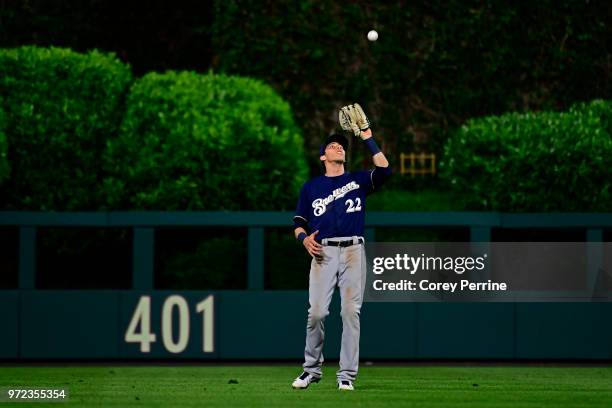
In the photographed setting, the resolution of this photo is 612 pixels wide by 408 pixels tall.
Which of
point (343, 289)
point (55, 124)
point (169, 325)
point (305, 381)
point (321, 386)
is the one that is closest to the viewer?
point (343, 289)

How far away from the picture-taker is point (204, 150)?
16547mm

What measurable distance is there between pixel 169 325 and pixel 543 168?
468 cm

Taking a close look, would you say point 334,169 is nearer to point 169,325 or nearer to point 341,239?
point 341,239

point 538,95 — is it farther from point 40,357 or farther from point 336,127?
point 40,357

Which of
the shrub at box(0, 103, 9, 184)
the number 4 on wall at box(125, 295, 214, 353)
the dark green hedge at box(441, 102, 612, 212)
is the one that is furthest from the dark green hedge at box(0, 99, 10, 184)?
the dark green hedge at box(441, 102, 612, 212)

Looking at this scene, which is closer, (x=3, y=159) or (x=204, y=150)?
(x=204, y=150)

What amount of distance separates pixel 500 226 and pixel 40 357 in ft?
16.6

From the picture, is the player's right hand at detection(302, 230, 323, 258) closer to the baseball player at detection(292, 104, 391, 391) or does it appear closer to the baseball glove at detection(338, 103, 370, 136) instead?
the baseball player at detection(292, 104, 391, 391)

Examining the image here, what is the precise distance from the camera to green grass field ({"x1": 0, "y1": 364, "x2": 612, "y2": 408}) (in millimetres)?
10719

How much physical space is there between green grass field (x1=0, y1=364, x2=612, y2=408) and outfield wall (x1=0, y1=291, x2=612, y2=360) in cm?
39

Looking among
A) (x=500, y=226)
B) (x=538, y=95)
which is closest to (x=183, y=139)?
(x=500, y=226)

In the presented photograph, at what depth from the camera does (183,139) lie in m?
16.6

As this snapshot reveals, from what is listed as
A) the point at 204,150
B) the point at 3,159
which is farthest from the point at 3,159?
the point at 204,150

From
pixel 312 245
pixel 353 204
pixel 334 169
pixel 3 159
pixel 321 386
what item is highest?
pixel 3 159
